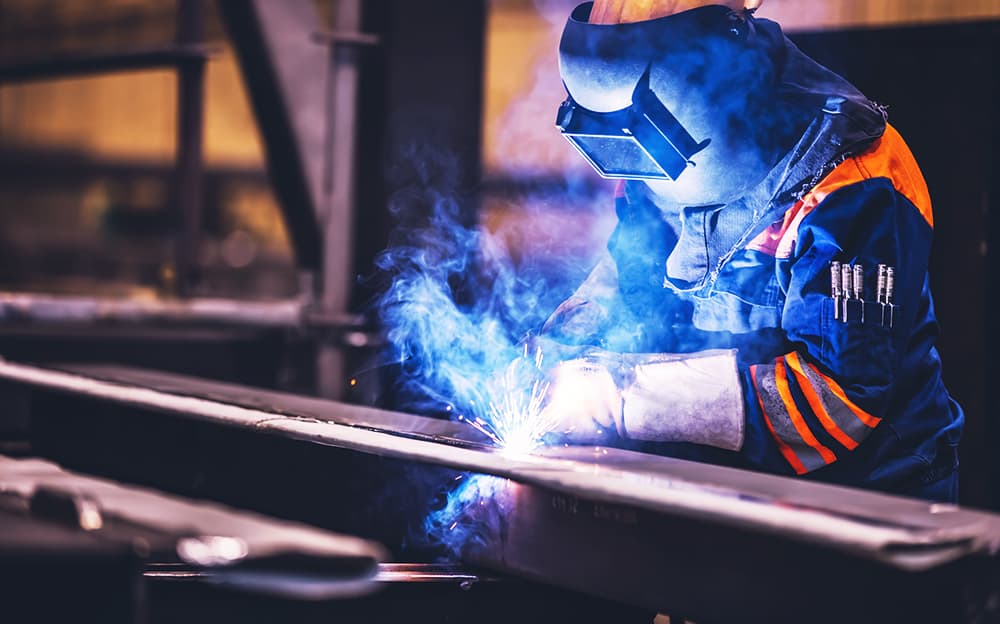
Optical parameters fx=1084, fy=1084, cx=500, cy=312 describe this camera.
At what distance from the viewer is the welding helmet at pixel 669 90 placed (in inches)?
65.2

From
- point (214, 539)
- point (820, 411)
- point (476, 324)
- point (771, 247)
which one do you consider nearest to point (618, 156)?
point (771, 247)

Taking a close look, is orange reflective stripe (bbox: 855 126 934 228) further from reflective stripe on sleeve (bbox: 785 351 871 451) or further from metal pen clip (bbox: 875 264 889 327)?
reflective stripe on sleeve (bbox: 785 351 871 451)

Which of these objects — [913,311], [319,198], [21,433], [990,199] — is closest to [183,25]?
[319,198]

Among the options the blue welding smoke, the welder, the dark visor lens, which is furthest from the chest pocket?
the blue welding smoke

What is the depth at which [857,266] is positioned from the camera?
63.6 inches

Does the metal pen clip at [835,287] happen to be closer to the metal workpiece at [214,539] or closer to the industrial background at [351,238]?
the industrial background at [351,238]

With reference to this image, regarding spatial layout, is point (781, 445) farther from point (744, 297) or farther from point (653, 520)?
point (653, 520)

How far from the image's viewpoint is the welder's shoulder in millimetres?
1656

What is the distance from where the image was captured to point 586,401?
182 centimetres

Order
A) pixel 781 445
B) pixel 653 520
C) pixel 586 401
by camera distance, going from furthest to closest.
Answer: pixel 586 401
pixel 781 445
pixel 653 520

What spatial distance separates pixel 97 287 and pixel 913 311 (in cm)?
782

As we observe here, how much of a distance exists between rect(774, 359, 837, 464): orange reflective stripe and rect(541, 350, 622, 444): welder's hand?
27 centimetres

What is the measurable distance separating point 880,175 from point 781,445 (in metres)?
0.44

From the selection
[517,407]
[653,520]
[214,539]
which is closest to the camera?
[214,539]
